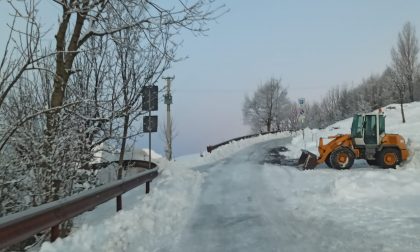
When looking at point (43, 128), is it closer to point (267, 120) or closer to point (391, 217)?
point (391, 217)

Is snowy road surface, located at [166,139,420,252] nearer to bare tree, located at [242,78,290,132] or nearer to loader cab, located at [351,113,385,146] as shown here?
loader cab, located at [351,113,385,146]

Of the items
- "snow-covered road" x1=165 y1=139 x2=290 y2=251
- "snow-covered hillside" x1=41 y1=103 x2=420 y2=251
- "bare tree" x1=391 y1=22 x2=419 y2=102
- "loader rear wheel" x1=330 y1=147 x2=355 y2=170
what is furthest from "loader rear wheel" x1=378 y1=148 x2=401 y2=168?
"bare tree" x1=391 y1=22 x2=419 y2=102

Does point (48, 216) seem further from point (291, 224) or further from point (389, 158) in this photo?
point (389, 158)

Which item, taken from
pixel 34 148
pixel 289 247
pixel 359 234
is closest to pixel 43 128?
pixel 34 148

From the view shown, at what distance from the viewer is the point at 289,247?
289 inches

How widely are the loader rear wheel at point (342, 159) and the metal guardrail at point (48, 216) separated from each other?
44.3 feet

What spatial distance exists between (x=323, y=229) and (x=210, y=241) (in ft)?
6.90

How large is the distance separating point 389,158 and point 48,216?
57.8ft

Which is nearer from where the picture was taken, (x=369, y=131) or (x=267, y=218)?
(x=267, y=218)

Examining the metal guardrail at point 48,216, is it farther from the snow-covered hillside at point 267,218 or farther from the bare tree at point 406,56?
the bare tree at point 406,56

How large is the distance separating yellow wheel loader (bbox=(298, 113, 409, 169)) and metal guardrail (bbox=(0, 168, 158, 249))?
13644 mm

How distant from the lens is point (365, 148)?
21359 millimetres

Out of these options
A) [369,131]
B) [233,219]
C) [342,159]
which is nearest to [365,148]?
[369,131]

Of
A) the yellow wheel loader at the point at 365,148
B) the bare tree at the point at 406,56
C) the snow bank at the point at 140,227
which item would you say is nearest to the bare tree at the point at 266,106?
the bare tree at the point at 406,56
